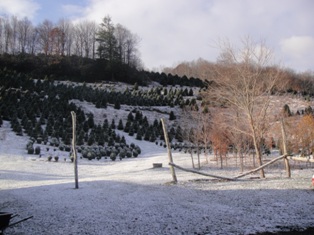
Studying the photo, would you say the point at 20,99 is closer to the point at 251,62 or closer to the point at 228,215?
the point at 251,62

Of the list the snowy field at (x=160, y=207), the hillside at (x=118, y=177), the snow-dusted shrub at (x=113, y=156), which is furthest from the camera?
the snow-dusted shrub at (x=113, y=156)

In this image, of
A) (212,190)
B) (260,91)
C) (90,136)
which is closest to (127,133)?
(90,136)

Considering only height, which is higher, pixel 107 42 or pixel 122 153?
pixel 107 42

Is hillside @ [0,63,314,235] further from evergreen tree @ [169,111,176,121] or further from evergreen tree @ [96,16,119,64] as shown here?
evergreen tree @ [96,16,119,64]

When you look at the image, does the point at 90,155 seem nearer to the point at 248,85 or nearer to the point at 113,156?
the point at 113,156

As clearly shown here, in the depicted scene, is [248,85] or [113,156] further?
[113,156]

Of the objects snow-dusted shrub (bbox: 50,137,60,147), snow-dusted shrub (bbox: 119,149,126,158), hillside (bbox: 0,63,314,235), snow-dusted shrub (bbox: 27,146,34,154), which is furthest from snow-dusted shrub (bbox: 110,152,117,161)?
snow-dusted shrub (bbox: 27,146,34,154)

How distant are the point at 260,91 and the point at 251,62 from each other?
4.22ft

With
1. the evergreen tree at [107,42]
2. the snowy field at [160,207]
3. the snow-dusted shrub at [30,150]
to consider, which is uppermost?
the evergreen tree at [107,42]

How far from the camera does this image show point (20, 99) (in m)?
26.1

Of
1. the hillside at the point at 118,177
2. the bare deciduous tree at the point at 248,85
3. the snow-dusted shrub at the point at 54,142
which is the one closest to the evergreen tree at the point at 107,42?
the hillside at the point at 118,177

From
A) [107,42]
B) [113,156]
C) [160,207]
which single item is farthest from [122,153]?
[107,42]

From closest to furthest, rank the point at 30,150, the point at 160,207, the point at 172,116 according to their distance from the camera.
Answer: the point at 160,207 < the point at 30,150 < the point at 172,116

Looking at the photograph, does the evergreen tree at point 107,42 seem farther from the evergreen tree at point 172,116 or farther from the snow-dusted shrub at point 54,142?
the snow-dusted shrub at point 54,142
